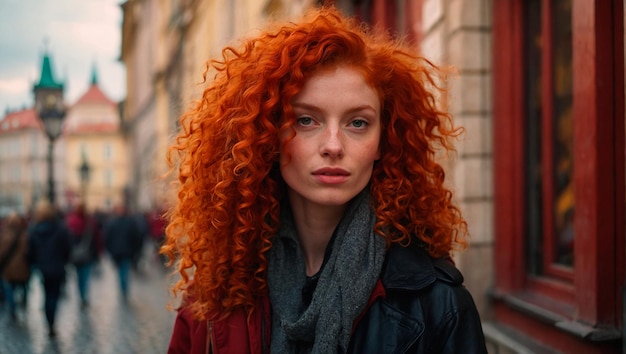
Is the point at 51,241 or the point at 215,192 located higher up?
the point at 215,192

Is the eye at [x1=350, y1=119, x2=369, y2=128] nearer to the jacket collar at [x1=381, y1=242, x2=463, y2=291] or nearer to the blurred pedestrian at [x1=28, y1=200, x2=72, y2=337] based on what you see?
the jacket collar at [x1=381, y1=242, x2=463, y2=291]

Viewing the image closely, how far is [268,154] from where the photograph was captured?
2.23m

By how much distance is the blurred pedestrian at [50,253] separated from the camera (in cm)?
944

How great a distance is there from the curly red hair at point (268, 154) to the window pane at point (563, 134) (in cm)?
262

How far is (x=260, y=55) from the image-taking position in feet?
7.26

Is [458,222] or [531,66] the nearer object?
[458,222]

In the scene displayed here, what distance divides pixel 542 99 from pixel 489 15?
3.06 feet

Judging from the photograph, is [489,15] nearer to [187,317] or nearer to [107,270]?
[187,317]

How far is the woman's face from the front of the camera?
2.09 m

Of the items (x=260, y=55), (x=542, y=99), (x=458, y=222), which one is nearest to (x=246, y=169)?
(x=260, y=55)

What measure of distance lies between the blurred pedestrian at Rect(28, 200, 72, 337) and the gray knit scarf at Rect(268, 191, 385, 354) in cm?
772

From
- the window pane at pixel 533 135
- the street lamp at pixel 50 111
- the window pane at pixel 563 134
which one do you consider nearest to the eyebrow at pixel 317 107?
the window pane at pixel 563 134

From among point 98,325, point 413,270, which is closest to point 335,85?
point 413,270

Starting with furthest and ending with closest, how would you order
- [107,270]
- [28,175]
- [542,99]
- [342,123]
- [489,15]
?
[28,175] → [107,270] → [489,15] → [542,99] → [342,123]
